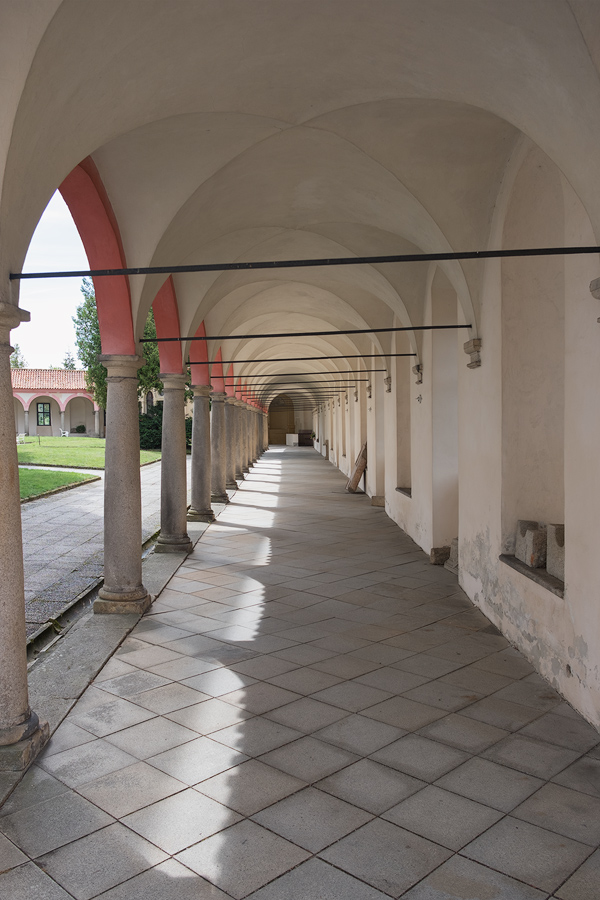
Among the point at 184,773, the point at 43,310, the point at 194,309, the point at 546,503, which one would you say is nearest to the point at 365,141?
the point at 546,503

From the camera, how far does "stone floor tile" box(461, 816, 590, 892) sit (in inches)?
111

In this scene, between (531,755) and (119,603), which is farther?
(119,603)

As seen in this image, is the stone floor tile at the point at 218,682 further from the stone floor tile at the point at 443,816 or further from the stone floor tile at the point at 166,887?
the stone floor tile at the point at 166,887

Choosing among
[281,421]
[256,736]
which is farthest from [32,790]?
[281,421]

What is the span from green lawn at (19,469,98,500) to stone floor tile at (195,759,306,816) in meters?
12.7

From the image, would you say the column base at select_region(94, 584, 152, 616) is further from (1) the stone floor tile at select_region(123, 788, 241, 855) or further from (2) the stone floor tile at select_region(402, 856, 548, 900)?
(2) the stone floor tile at select_region(402, 856, 548, 900)

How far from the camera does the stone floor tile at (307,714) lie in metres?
4.28

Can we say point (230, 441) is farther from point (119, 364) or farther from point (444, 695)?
point (444, 695)

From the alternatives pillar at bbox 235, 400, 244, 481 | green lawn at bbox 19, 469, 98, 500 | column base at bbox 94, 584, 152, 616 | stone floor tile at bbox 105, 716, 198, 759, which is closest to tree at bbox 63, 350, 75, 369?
pillar at bbox 235, 400, 244, 481

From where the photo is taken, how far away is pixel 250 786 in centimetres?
356

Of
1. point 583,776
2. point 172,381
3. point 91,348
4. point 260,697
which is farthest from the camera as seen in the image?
point 91,348

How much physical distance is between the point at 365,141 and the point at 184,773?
17.8 ft

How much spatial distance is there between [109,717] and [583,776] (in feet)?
9.23

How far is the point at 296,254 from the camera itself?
10547mm
